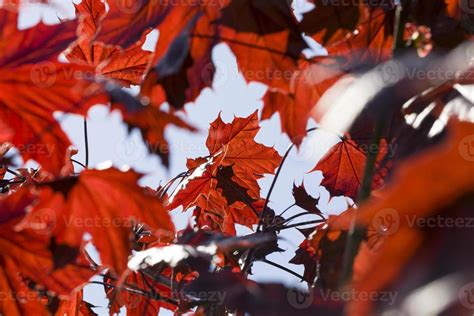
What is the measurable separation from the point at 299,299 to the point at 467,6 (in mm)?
817

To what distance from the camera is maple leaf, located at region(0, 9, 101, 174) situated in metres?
1.38

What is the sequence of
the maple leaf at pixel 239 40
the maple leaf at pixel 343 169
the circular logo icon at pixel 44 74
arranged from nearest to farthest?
1. the maple leaf at pixel 239 40
2. the circular logo icon at pixel 44 74
3. the maple leaf at pixel 343 169

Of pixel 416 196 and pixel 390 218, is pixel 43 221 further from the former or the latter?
pixel 416 196

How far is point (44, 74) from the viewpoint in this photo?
4.43 feet

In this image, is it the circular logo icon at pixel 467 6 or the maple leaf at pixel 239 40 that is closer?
the maple leaf at pixel 239 40

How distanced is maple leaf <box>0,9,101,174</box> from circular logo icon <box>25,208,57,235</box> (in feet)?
0.43

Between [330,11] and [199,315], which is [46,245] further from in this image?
[330,11]

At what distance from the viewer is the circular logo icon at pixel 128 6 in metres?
1.32

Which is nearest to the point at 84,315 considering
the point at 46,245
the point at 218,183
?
the point at 218,183

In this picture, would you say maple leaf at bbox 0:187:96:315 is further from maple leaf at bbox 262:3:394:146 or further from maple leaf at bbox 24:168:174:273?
maple leaf at bbox 262:3:394:146

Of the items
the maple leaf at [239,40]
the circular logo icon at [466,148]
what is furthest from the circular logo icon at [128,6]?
the circular logo icon at [466,148]

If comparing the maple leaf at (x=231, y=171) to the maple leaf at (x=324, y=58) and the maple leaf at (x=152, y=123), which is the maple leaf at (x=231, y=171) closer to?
the maple leaf at (x=324, y=58)

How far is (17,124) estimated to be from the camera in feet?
4.67

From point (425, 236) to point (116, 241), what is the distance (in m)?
0.83
